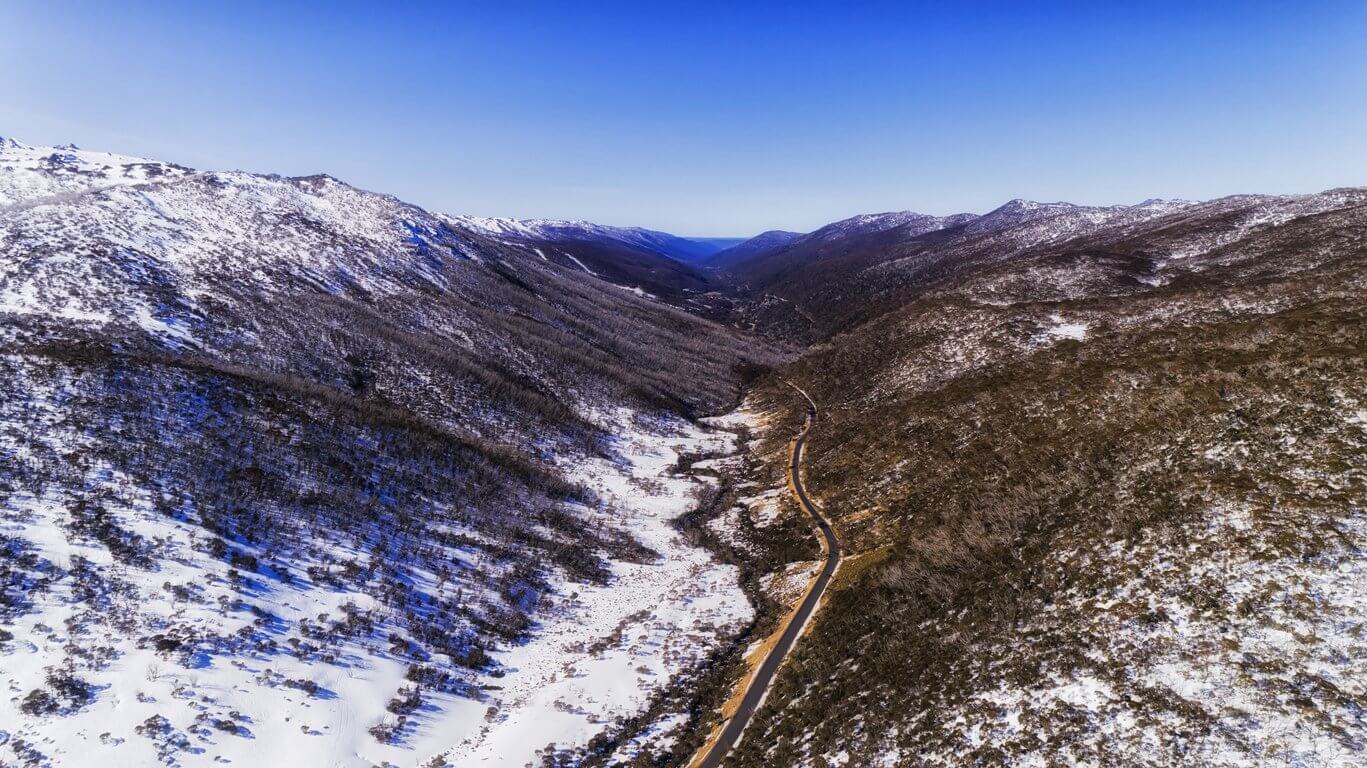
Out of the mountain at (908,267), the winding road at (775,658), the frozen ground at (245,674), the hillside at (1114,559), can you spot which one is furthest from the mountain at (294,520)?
the mountain at (908,267)

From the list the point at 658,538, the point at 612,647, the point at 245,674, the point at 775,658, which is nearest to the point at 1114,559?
the point at 775,658

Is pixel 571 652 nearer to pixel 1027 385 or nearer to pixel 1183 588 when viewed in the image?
pixel 1183 588

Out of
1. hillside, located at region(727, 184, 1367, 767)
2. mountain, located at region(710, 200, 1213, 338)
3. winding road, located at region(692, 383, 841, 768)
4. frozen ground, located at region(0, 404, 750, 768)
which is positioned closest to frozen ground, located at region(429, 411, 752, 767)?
frozen ground, located at region(0, 404, 750, 768)

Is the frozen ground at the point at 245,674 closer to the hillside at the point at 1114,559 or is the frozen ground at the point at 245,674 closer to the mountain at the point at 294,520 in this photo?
the mountain at the point at 294,520

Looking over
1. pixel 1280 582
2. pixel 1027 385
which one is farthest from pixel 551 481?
pixel 1280 582

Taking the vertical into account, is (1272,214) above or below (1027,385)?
above

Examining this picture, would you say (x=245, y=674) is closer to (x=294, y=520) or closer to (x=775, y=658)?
(x=294, y=520)
